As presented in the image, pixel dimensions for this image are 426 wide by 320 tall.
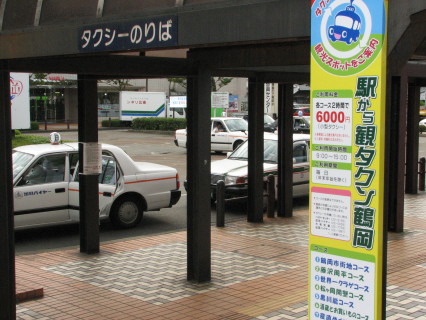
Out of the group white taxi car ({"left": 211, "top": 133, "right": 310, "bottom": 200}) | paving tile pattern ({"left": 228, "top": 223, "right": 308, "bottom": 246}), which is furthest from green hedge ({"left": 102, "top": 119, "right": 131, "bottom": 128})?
paving tile pattern ({"left": 228, "top": 223, "right": 308, "bottom": 246})

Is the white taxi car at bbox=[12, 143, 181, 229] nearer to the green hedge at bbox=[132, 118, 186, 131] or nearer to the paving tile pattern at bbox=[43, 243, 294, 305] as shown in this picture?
the paving tile pattern at bbox=[43, 243, 294, 305]

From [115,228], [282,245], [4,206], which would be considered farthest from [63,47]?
[115,228]

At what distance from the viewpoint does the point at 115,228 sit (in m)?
11.7

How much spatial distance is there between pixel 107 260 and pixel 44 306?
2094mm

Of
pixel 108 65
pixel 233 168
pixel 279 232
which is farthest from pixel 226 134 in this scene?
pixel 108 65

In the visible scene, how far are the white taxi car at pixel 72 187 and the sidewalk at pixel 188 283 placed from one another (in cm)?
111

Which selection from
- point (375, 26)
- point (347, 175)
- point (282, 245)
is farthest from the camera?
point (282, 245)

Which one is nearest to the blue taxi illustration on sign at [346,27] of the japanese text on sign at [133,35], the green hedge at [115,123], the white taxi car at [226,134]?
the japanese text on sign at [133,35]

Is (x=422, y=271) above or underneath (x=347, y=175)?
underneath

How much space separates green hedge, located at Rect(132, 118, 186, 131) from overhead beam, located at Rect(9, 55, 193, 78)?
33.8 metres

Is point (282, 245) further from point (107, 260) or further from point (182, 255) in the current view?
point (107, 260)

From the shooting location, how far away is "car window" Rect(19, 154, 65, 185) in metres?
10.6

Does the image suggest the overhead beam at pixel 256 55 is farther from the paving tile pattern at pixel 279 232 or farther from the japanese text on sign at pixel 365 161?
the paving tile pattern at pixel 279 232

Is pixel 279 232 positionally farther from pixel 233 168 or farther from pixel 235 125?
pixel 235 125
